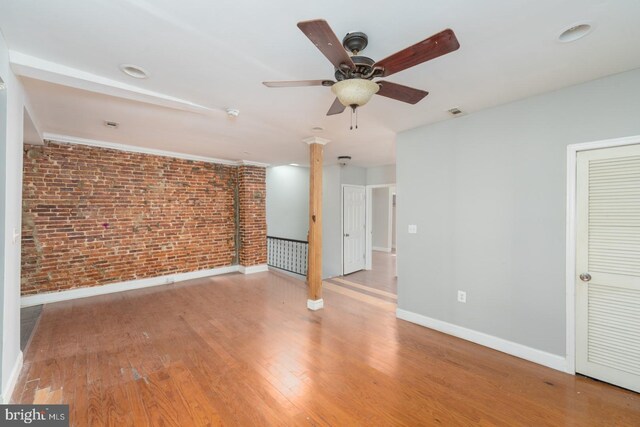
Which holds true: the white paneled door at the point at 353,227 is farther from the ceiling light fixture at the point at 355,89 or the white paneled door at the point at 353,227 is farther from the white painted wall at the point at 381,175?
the ceiling light fixture at the point at 355,89

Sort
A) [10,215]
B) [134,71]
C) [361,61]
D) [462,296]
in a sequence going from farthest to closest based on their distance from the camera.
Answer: [462,296]
[134,71]
[10,215]
[361,61]

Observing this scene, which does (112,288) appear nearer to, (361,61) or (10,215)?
(10,215)

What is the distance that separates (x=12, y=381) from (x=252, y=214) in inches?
170

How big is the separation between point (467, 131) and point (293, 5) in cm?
249

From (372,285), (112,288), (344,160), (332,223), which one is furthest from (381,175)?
(112,288)

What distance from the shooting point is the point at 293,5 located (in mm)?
1443

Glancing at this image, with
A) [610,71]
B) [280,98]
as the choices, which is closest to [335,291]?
[280,98]

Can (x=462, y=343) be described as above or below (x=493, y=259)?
below

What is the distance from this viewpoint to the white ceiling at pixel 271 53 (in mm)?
1483

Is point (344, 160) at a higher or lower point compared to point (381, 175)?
higher

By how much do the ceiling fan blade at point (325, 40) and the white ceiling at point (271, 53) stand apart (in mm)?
288

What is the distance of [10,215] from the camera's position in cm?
205

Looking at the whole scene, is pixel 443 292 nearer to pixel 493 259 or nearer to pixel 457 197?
pixel 493 259

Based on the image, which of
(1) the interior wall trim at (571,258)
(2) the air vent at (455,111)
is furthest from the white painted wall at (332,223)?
(1) the interior wall trim at (571,258)
